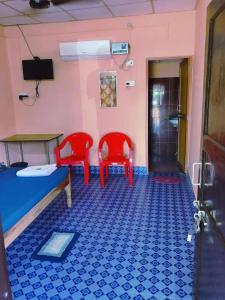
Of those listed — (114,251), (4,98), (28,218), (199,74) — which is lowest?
(114,251)

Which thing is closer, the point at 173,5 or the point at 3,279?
the point at 3,279

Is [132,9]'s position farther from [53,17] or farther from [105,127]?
[105,127]

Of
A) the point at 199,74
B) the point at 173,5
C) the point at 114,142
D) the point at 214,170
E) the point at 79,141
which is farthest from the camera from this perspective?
the point at 79,141

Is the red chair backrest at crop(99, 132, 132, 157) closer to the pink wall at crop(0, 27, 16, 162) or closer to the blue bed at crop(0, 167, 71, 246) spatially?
the blue bed at crop(0, 167, 71, 246)

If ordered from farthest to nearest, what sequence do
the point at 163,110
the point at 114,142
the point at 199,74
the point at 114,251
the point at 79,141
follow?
the point at 163,110 → the point at 79,141 → the point at 114,142 → the point at 199,74 → the point at 114,251

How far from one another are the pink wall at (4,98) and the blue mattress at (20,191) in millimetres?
1515

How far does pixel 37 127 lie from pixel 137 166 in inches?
81.3

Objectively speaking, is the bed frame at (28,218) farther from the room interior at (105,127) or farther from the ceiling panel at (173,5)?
the ceiling panel at (173,5)

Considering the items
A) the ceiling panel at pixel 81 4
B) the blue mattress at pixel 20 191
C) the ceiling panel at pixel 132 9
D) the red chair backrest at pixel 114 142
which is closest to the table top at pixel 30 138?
the red chair backrest at pixel 114 142

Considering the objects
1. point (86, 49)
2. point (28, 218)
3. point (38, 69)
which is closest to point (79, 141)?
point (38, 69)

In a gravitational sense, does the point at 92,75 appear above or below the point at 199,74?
above

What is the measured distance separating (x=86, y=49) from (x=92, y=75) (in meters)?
0.44

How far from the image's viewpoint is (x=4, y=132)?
4.54 m

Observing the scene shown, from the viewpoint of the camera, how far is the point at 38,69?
450 cm
